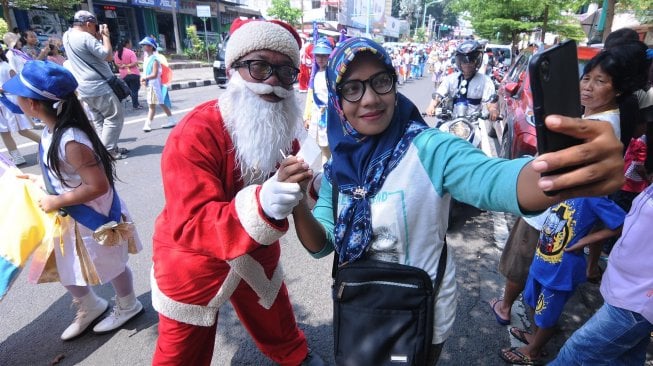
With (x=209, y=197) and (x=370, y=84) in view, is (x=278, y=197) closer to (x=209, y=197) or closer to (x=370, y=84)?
(x=209, y=197)

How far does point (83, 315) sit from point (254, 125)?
1.91m

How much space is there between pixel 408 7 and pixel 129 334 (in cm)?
8525

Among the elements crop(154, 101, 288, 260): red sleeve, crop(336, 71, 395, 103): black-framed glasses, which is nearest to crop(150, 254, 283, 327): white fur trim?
crop(154, 101, 288, 260): red sleeve

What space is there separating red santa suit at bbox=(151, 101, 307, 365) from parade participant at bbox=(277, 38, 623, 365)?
0.24 meters

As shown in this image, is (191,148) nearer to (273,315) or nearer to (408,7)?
(273,315)

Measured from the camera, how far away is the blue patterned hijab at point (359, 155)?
4.07 ft

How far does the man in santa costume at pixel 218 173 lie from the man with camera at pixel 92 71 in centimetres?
458

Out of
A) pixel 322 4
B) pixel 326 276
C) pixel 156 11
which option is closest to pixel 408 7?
pixel 322 4

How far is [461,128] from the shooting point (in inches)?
156

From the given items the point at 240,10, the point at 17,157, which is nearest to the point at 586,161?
the point at 17,157

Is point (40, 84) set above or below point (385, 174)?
above

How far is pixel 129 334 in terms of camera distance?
8.24ft

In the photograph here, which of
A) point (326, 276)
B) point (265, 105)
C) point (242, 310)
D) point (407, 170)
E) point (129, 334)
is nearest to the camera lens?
point (407, 170)

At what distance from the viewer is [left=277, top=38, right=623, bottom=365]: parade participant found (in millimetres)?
1148
